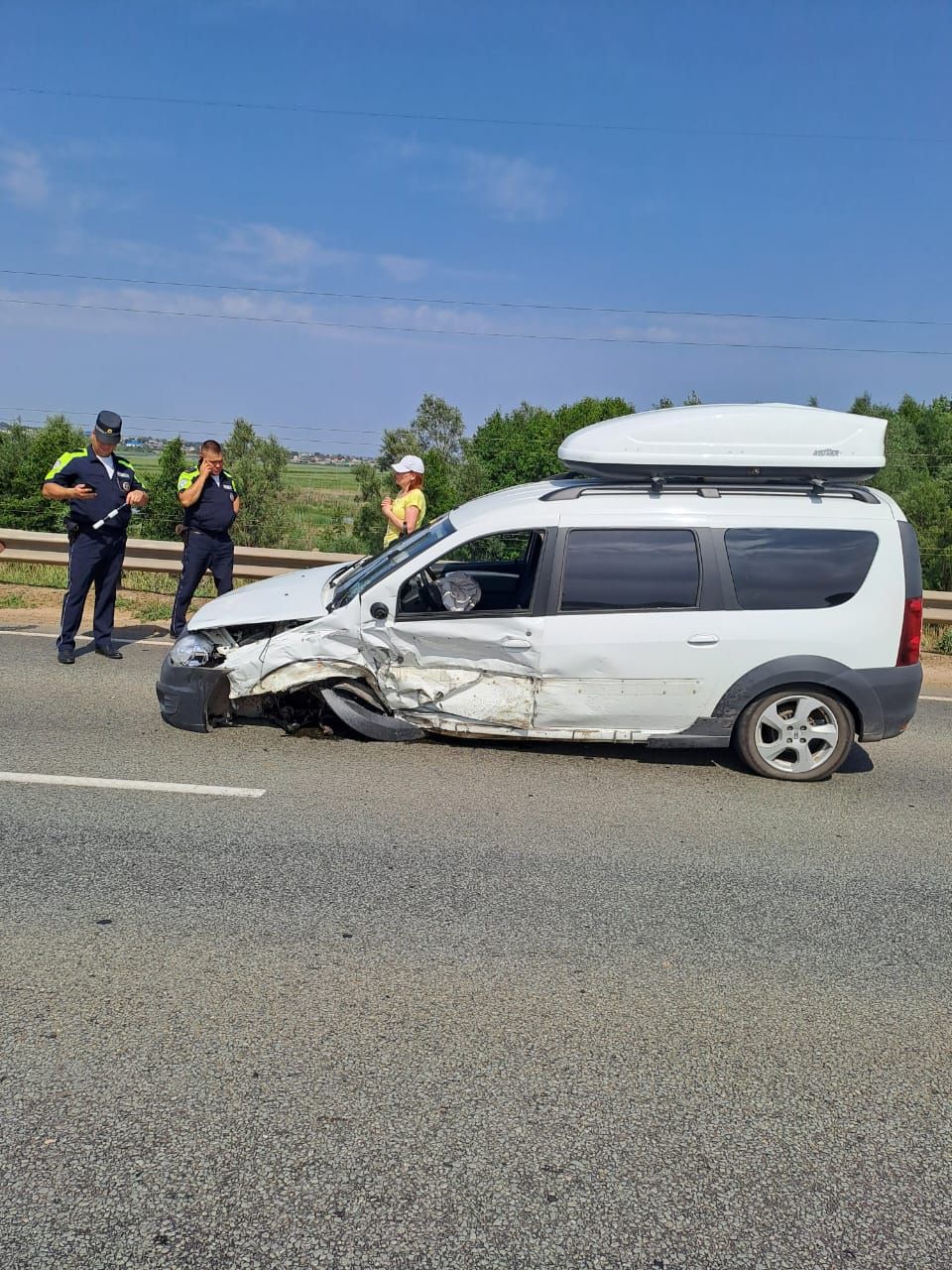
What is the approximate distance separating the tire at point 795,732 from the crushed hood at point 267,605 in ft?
9.18

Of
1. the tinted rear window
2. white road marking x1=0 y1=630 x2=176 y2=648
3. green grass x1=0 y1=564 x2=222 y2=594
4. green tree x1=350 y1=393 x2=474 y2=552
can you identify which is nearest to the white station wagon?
the tinted rear window

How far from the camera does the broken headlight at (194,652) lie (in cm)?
639

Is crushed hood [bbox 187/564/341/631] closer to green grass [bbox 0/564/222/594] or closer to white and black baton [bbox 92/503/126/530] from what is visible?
white and black baton [bbox 92/503/126/530]

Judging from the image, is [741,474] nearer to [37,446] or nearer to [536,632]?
[536,632]

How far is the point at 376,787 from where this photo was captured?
577cm

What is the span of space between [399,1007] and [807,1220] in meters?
1.45

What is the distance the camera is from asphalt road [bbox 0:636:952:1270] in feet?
8.29

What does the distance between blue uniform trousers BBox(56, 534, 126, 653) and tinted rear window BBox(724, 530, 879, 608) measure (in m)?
5.43

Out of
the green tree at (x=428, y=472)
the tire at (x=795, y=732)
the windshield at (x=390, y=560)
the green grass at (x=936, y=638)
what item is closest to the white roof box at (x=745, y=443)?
the windshield at (x=390, y=560)

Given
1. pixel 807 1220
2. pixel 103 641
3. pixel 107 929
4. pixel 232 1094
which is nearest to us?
pixel 807 1220

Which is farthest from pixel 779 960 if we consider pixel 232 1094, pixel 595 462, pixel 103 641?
pixel 103 641

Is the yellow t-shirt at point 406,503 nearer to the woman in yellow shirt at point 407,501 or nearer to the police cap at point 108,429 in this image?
the woman in yellow shirt at point 407,501

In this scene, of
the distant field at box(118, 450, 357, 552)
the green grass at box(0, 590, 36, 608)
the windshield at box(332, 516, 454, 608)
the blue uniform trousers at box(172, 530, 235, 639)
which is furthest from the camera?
the distant field at box(118, 450, 357, 552)

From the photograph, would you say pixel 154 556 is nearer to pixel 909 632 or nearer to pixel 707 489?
pixel 707 489
